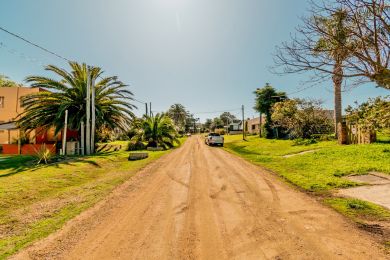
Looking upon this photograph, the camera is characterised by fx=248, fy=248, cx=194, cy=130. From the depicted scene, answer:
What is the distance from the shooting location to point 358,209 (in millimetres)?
6125

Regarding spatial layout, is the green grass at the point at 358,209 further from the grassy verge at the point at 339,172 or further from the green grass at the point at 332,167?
the green grass at the point at 332,167

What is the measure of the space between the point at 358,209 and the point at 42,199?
345 inches

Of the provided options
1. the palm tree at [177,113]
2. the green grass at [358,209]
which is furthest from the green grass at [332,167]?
the palm tree at [177,113]

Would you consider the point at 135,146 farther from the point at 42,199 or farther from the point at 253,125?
the point at 253,125

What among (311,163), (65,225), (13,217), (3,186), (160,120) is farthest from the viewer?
(160,120)

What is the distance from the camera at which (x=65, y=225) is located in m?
5.36

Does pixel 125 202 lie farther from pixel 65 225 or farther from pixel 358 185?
pixel 358 185

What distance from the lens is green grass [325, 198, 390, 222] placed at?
220 inches

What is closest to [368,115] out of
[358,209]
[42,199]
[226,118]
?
[358,209]

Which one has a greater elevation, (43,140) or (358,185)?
(43,140)

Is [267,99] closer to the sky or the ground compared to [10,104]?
closer to the sky

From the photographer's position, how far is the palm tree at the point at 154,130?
1091 inches

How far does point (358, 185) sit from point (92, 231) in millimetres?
8483

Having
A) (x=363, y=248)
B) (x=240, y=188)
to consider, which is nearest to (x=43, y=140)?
(x=240, y=188)
